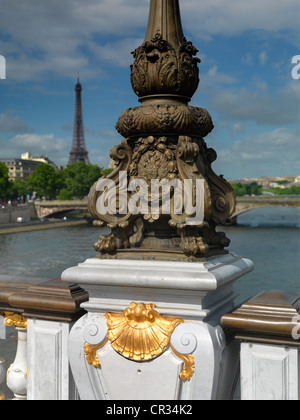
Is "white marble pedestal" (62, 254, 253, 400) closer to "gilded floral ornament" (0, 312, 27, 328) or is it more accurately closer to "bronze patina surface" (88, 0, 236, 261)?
"bronze patina surface" (88, 0, 236, 261)

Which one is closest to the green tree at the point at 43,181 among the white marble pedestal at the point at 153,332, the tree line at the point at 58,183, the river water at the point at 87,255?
the tree line at the point at 58,183

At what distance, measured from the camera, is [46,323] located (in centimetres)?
229

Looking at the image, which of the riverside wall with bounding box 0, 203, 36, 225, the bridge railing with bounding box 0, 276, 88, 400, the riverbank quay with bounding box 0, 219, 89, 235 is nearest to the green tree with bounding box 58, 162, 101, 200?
the riverside wall with bounding box 0, 203, 36, 225

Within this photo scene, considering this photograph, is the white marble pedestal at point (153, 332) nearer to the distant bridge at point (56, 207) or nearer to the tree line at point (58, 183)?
the distant bridge at point (56, 207)

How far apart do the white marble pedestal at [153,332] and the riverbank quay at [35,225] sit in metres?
39.6

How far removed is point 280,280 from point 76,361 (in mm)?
17048

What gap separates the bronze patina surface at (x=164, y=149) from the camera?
86.3 inches

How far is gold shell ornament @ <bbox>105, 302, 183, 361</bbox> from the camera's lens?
1.99m

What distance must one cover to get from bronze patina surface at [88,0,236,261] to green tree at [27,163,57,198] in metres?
66.8

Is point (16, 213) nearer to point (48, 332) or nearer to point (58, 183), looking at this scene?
point (58, 183)

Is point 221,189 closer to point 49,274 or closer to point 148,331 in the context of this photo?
point 148,331

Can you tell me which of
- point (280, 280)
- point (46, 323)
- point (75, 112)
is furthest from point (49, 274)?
point (75, 112)

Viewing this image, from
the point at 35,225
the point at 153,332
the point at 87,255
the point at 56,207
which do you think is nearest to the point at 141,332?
the point at 153,332

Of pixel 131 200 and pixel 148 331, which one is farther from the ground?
pixel 131 200
